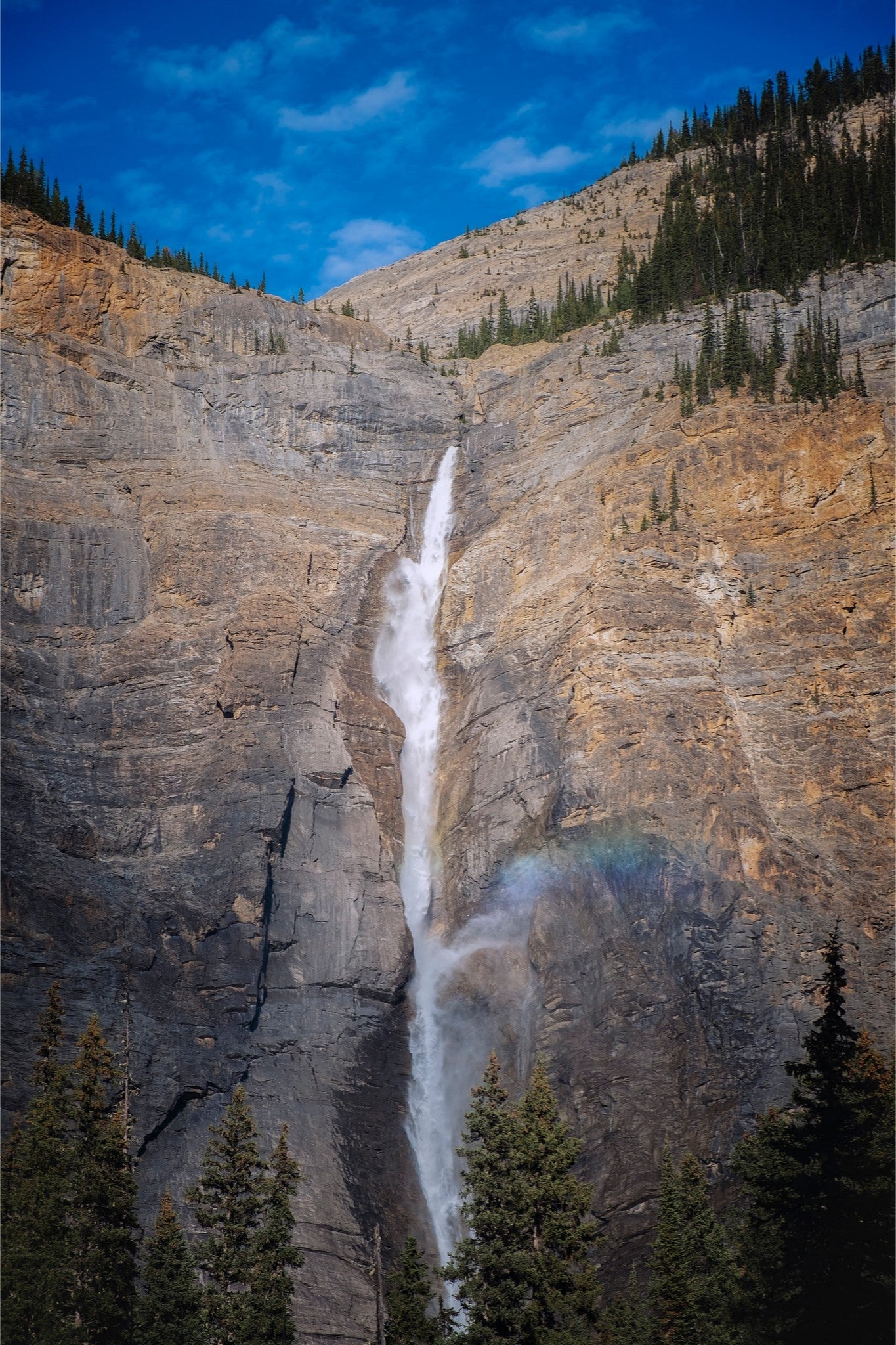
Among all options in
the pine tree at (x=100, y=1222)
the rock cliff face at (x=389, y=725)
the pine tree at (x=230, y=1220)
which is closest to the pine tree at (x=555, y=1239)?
the pine tree at (x=230, y=1220)

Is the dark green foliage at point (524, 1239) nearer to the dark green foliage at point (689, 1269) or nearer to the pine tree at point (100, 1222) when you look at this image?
the dark green foliage at point (689, 1269)

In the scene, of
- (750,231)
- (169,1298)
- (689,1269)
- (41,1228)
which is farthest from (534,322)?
(169,1298)

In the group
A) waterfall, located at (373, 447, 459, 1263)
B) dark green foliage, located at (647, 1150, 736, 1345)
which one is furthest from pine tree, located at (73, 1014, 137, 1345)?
waterfall, located at (373, 447, 459, 1263)

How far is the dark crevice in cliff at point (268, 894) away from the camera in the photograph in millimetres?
63531

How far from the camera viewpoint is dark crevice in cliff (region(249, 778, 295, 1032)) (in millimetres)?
63531

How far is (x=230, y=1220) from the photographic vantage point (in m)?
45.3

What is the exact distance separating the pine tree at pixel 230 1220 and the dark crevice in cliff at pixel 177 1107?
10.8 metres

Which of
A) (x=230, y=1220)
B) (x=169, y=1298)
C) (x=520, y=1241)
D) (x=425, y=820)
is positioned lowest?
(x=169, y=1298)

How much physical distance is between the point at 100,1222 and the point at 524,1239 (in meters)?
12.8

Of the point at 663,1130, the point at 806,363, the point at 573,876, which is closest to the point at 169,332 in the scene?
the point at 806,363

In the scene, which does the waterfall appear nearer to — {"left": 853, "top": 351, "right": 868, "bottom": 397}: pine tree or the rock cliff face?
the rock cliff face

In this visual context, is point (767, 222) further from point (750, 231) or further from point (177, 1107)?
point (177, 1107)

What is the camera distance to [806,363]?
80.1 meters

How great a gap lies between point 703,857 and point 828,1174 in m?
24.3
